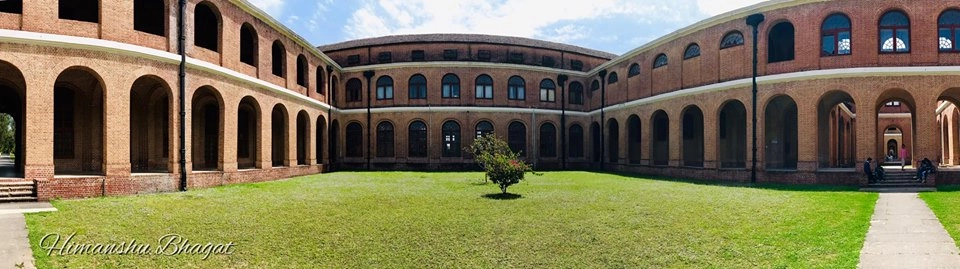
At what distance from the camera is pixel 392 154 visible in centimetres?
3225

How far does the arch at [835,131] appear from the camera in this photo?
24.1 m

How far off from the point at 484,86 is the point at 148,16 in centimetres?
1978

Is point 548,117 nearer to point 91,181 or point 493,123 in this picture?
point 493,123

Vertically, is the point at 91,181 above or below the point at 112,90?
below

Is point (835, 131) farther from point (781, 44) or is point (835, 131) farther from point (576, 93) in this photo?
point (576, 93)

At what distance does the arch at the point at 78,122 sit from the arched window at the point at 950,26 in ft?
101

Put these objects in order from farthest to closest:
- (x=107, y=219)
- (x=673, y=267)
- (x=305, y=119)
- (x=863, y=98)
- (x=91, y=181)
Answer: (x=305, y=119)
(x=863, y=98)
(x=91, y=181)
(x=107, y=219)
(x=673, y=267)

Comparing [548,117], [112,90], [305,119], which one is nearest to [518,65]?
[548,117]

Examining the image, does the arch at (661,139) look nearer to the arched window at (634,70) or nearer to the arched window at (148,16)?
the arched window at (634,70)

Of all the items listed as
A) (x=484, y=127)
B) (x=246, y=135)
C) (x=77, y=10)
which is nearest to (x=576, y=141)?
(x=484, y=127)

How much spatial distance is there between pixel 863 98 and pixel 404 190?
17655 millimetres

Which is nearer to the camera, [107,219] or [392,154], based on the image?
[107,219]

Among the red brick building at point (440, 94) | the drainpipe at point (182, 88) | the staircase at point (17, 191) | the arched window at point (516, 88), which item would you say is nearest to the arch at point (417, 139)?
the red brick building at point (440, 94)

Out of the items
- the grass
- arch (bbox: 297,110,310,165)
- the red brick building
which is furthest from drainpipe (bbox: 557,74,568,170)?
the grass
